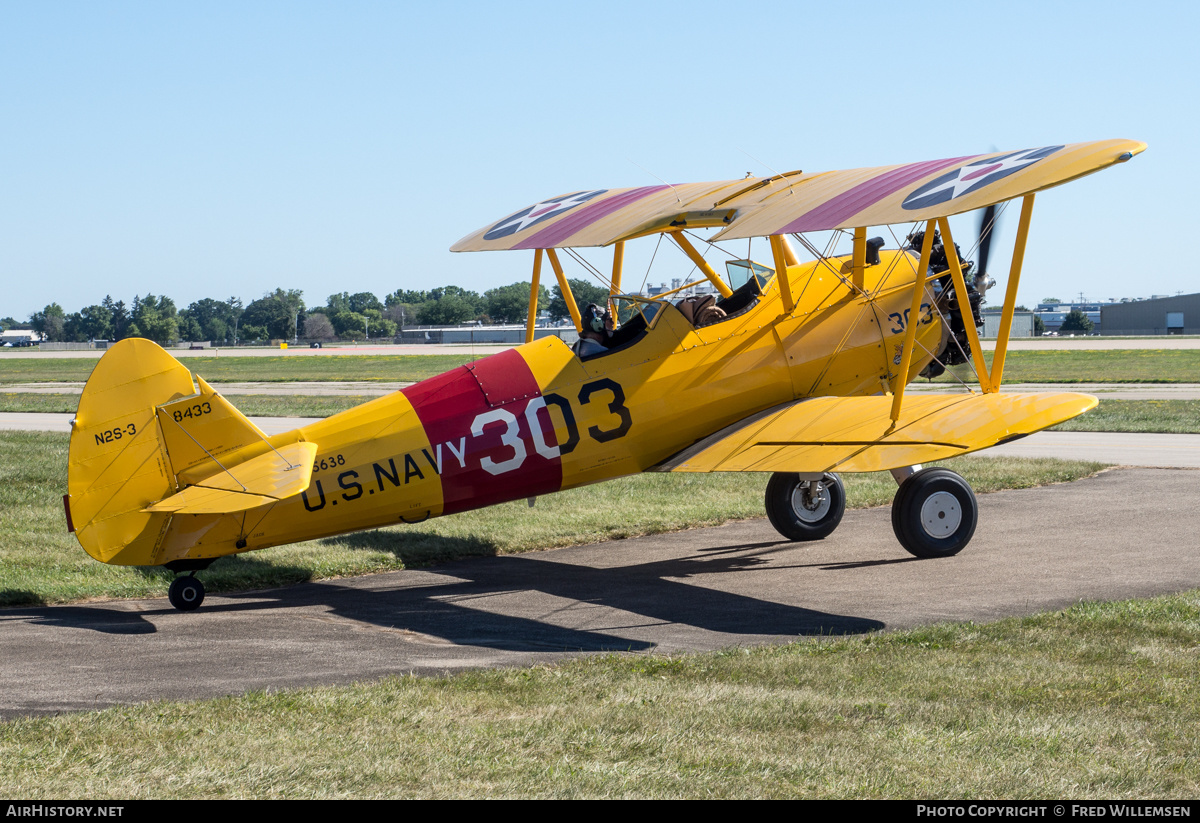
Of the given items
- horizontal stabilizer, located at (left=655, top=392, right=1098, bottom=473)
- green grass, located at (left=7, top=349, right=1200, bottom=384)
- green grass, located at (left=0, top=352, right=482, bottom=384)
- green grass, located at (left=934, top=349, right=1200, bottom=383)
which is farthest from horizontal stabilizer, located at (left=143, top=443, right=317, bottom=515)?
green grass, located at (left=0, top=352, right=482, bottom=384)

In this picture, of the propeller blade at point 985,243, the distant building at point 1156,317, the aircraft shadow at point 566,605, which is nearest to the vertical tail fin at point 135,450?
the aircraft shadow at point 566,605

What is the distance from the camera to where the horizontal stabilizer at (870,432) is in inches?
371

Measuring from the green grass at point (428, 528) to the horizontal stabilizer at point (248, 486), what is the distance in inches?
66.6

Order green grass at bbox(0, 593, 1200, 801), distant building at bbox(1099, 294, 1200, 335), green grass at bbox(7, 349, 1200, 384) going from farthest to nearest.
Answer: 1. distant building at bbox(1099, 294, 1200, 335)
2. green grass at bbox(7, 349, 1200, 384)
3. green grass at bbox(0, 593, 1200, 801)

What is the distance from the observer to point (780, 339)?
10906 mm

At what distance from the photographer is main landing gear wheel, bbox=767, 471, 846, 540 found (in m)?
12.1

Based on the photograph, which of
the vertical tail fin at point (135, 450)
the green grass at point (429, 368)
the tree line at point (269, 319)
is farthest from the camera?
the tree line at point (269, 319)

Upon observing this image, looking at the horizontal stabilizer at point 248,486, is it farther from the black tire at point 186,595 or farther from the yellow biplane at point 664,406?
the black tire at point 186,595

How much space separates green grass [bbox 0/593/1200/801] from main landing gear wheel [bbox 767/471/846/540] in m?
4.55

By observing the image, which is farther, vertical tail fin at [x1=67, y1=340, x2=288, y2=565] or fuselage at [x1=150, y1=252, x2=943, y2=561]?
fuselage at [x1=150, y1=252, x2=943, y2=561]

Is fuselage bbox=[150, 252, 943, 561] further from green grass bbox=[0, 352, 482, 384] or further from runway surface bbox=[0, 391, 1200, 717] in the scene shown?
green grass bbox=[0, 352, 482, 384]

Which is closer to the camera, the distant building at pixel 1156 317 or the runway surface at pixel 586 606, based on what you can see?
the runway surface at pixel 586 606

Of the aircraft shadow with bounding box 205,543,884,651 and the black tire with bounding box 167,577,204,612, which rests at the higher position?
the black tire with bounding box 167,577,204,612

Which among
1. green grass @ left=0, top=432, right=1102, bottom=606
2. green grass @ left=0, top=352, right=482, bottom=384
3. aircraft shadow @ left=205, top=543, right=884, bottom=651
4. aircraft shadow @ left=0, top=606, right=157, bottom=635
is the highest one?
green grass @ left=0, top=352, right=482, bottom=384
